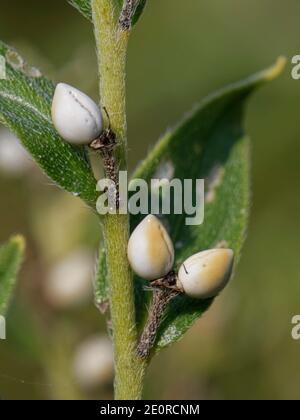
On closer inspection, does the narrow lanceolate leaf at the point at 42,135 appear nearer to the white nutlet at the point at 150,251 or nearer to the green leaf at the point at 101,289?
the white nutlet at the point at 150,251

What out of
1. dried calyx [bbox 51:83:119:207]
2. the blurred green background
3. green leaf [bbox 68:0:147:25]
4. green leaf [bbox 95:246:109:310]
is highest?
the blurred green background

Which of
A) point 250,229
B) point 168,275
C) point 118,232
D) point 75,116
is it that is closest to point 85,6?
point 75,116

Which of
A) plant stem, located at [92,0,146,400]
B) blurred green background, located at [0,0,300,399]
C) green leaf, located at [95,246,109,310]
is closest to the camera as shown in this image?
plant stem, located at [92,0,146,400]

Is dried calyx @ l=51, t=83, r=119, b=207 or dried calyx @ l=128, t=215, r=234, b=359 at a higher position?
dried calyx @ l=51, t=83, r=119, b=207

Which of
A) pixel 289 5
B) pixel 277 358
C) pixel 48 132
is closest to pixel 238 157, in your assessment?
pixel 48 132

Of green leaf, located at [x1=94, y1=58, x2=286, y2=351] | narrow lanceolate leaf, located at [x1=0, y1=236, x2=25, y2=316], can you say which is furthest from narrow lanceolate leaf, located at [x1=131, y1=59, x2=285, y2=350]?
narrow lanceolate leaf, located at [x1=0, y1=236, x2=25, y2=316]

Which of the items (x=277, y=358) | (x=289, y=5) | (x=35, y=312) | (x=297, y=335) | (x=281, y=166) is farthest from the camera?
(x=289, y=5)

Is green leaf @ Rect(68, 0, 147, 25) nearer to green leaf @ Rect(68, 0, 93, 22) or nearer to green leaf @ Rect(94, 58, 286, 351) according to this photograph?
green leaf @ Rect(68, 0, 93, 22)

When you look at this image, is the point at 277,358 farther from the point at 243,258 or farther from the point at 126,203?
the point at 126,203

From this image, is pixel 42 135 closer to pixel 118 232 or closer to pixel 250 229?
pixel 118 232
